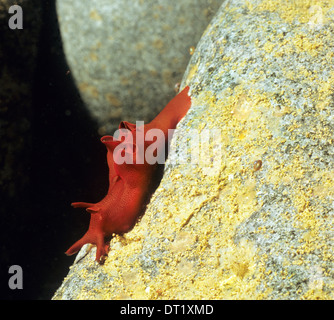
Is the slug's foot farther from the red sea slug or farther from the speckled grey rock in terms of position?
the speckled grey rock

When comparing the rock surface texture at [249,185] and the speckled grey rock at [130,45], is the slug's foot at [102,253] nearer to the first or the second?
the rock surface texture at [249,185]

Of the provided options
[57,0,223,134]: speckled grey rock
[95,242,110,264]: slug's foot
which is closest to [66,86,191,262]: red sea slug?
[95,242,110,264]: slug's foot

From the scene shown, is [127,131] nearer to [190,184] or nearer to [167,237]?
[190,184]

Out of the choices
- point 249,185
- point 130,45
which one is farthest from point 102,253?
point 130,45

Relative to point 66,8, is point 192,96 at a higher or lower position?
lower

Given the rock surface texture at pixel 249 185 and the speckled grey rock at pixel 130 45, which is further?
the speckled grey rock at pixel 130 45

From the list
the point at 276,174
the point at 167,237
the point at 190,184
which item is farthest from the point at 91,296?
the point at 276,174

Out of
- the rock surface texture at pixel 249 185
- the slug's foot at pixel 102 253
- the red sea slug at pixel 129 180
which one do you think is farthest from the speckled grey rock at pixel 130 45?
the slug's foot at pixel 102 253
